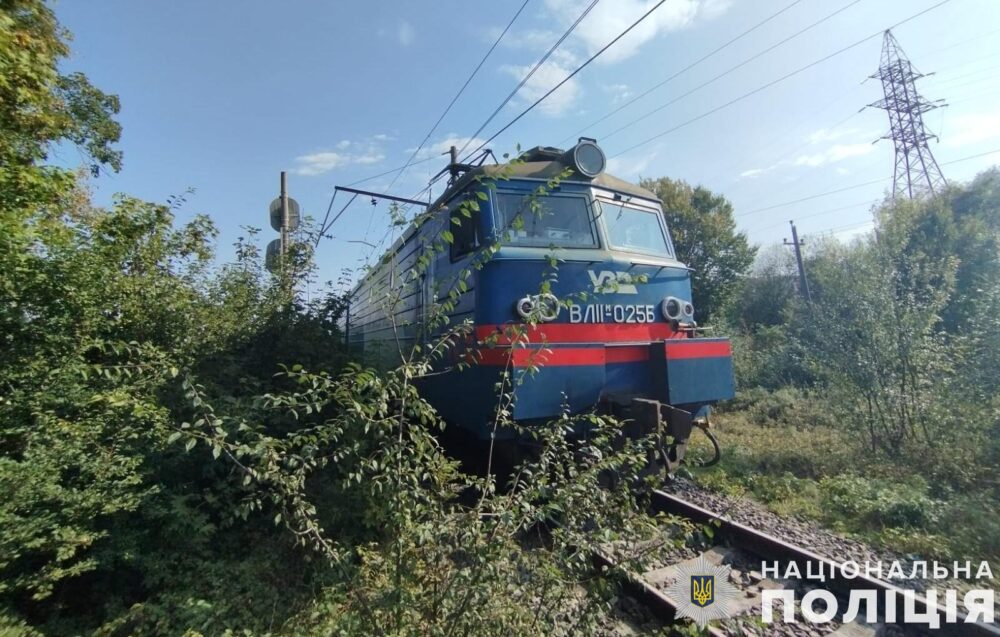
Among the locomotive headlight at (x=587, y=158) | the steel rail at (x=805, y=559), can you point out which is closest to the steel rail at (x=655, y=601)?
the steel rail at (x=805, y=559)

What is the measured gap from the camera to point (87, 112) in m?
10.6

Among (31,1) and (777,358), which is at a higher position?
(31,1)

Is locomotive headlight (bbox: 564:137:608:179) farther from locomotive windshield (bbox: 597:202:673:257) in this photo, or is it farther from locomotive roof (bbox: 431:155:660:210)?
locomotive windshield (bbox: 597:202:673:257)

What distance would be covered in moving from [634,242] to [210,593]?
482 centimetres

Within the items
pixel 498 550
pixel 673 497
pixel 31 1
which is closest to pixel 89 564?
pixel 498 550

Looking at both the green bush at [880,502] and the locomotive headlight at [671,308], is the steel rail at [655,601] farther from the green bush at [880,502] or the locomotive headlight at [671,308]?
the green bush at [880,502]

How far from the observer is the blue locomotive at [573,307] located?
402 centimetres

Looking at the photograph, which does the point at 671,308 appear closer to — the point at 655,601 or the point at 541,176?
the point at 541,176

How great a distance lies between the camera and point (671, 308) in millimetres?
5051

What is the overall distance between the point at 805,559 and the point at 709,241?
21.8 meters

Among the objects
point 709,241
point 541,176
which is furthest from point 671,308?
point 709,241

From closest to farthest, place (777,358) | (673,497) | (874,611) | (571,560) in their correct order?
(571,560) → (874,611) → (673,497) → (777,358)

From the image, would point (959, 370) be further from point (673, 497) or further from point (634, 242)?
point (634, 242)

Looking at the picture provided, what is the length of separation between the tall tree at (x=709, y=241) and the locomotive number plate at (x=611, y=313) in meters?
19.1
